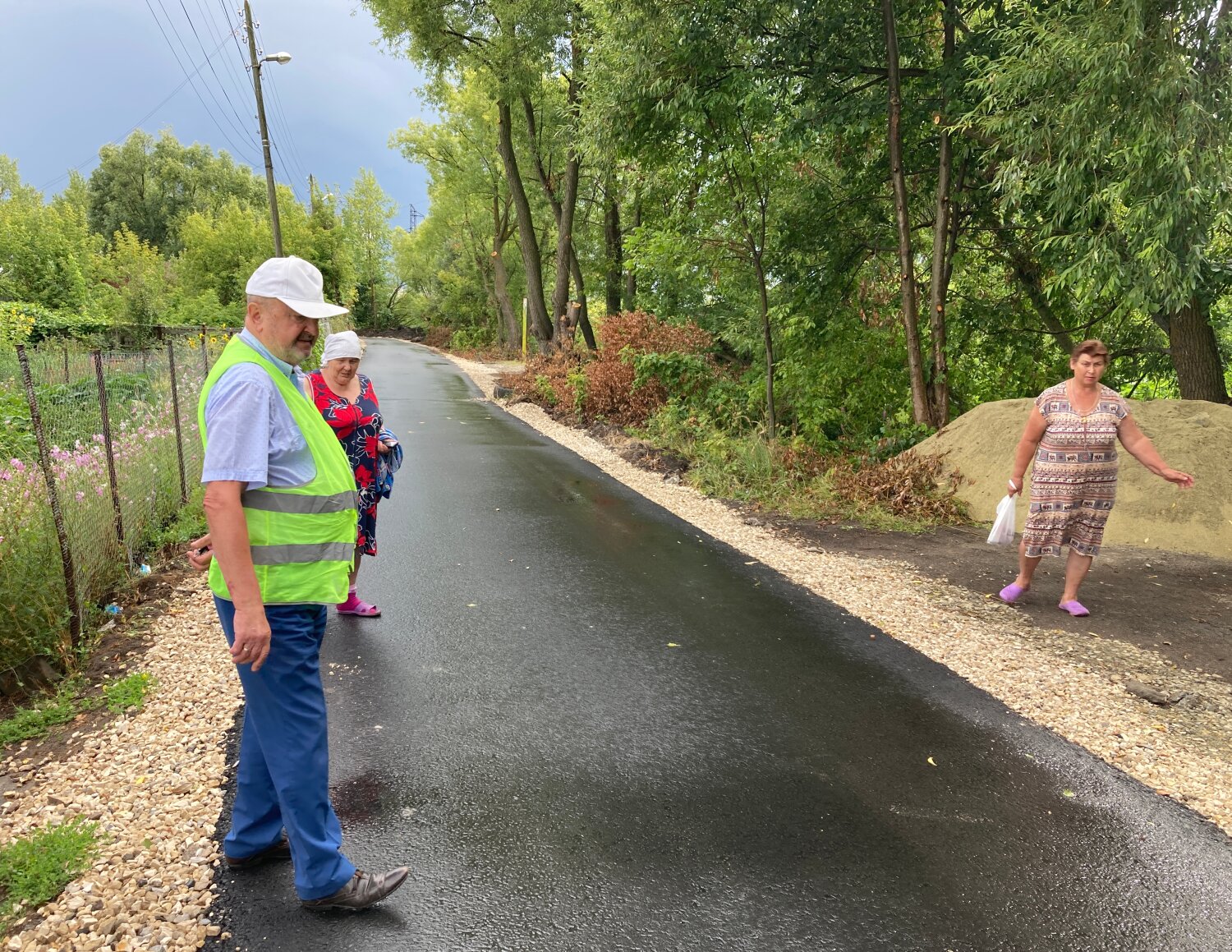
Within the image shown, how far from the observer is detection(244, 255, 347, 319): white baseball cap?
225 centimetres

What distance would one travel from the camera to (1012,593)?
5547 mm

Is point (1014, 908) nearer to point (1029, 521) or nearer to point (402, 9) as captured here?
point (1029, 521)

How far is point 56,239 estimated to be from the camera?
23.0 m

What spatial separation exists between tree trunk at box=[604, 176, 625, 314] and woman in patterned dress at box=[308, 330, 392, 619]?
60.0 feet

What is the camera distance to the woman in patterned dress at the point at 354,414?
14.8 feet

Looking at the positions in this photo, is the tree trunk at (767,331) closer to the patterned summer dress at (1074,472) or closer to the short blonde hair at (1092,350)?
the patterned summer dress at (1074,472)

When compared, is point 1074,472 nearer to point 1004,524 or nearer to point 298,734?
point 1004,524

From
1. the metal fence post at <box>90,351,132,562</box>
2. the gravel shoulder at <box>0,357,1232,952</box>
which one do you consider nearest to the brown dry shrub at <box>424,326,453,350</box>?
the metal fence post at <box>90,351,132,562</box>

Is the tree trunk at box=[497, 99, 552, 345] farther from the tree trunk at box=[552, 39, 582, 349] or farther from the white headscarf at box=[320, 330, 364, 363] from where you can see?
the white headscarf at box=[320, 330, 364, 363]

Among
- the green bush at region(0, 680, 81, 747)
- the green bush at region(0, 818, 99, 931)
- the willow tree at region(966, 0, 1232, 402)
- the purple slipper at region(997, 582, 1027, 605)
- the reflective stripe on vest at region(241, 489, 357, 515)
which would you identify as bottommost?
the green bush at region(0, 680, 81, 747)

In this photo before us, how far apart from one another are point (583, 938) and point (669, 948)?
0.27m

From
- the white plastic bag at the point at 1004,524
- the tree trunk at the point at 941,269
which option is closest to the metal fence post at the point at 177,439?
the white plastic bag at the point at 1004,524

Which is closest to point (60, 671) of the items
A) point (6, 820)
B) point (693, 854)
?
point (6, 820)

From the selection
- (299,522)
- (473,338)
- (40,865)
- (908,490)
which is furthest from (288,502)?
(473,338)
